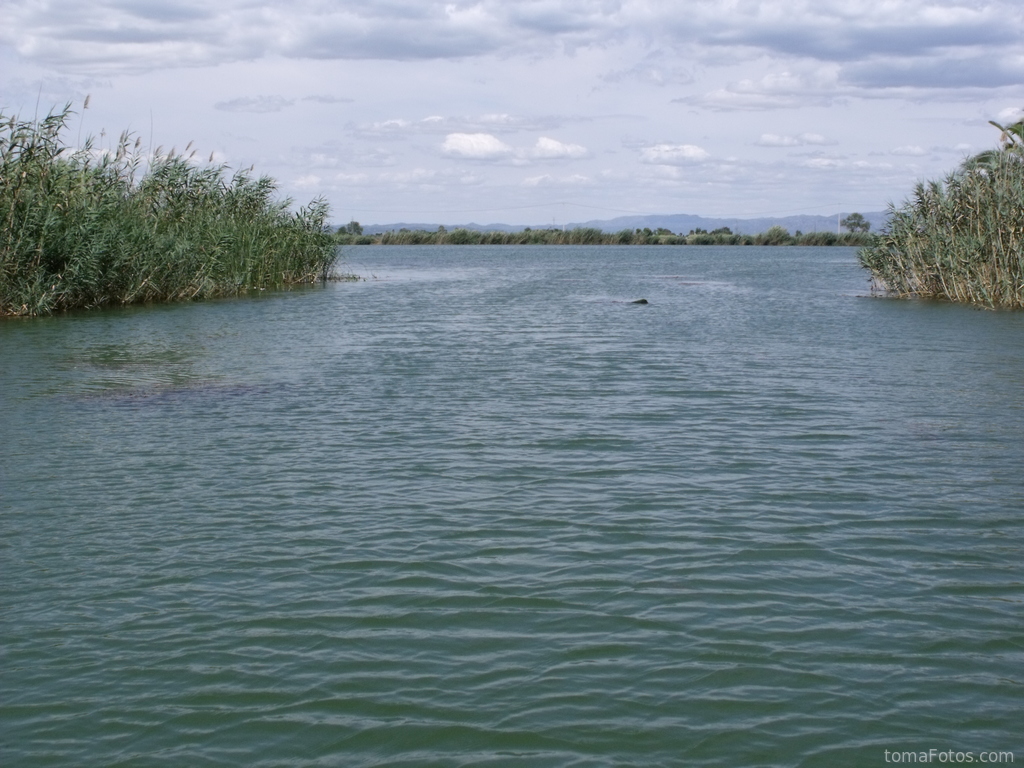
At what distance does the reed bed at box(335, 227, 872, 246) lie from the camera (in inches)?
4518

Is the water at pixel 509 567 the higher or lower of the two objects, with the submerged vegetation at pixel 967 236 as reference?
lower

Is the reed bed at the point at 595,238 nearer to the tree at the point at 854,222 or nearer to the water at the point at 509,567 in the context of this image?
the tree at the point at 854,222

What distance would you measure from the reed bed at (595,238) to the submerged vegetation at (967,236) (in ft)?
273

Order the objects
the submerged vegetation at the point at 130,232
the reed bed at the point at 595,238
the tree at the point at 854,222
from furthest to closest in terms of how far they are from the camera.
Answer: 1. the tree at the point at 854,222
2. the reed bed at the point at 595,238
3. the submerged vegetation at the point at 130,232

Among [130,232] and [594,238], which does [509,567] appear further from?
[594,238]

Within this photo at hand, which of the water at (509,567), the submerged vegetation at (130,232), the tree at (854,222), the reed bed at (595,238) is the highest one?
the tree at (854,222)

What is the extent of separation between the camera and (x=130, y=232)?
26.0 meters

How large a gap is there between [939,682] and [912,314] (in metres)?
21.8

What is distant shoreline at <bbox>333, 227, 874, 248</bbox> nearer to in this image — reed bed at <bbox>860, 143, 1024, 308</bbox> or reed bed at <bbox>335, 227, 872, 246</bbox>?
reed bed at <bbox>335, 227, 872, 246</bbox>

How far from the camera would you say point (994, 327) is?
73.2ft

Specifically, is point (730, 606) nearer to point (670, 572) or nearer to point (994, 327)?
point (670, 572)

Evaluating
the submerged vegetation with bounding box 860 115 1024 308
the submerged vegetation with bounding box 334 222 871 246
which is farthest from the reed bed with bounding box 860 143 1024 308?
the submerged vegetation with bounding box 334 222 871 246

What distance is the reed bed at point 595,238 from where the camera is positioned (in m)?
115

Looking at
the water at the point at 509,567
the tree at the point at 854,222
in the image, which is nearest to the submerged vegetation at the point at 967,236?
the water at the point at 509,567
